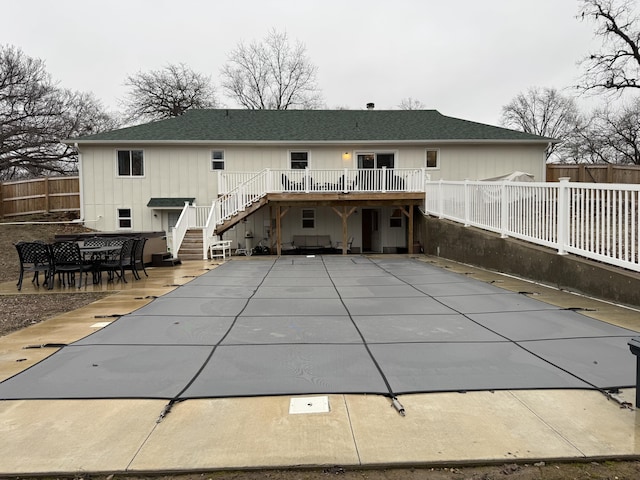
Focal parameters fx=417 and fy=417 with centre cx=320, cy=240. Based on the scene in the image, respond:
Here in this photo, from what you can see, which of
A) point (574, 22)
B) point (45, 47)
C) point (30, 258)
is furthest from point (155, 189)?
point (574, 22)

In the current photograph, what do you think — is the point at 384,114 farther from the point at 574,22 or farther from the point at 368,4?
the point at 574,22

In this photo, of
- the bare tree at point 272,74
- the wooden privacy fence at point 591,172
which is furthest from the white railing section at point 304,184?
the bare tree at point 272,74

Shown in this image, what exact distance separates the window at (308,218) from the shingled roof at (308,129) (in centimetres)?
306

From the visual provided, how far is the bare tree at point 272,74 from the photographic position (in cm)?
3406

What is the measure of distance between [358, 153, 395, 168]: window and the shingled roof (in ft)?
2.88

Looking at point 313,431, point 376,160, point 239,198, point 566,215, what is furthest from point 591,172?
point 313,431

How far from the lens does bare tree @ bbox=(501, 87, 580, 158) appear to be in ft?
134

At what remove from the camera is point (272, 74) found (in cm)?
3450

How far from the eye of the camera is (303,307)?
6.07 metres

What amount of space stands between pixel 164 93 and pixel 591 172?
29.4 meters

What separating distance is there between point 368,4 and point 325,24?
30.2ft

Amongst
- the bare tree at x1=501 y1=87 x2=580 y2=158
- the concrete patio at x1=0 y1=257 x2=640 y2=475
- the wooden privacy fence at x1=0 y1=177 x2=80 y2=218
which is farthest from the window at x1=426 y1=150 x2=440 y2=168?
the bare tree at x1=501 y1=87 x2=580 y2=158

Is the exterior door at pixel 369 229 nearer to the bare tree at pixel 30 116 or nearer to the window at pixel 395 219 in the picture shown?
the window at pixel 395 219

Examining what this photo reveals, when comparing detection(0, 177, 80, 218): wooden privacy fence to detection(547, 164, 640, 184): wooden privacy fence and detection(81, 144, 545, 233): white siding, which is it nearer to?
detection(81, 144, 545, 233): white siding
